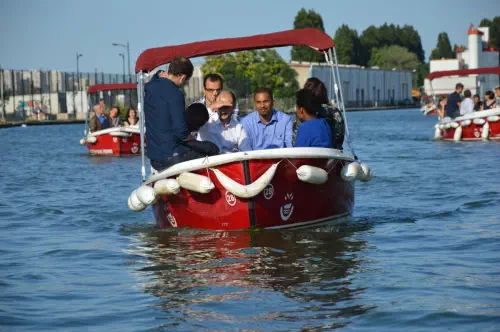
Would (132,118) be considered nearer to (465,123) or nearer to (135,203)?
(465,123)

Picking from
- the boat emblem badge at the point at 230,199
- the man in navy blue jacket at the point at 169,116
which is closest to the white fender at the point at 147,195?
the man in navy blue jacket at the point at 169,116

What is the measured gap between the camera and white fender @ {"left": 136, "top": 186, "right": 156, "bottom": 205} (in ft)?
36.0

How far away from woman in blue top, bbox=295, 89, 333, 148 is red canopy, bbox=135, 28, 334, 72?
1326 millimetres

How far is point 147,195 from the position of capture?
11.0 metres

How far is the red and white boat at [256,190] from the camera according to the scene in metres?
10.2

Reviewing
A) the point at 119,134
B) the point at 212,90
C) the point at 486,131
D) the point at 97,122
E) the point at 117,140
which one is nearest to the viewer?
the point at 212,90

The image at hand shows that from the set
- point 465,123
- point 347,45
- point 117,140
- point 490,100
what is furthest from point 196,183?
point 347,45

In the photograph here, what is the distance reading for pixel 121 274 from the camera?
9125 mm

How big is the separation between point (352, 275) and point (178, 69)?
120 inches

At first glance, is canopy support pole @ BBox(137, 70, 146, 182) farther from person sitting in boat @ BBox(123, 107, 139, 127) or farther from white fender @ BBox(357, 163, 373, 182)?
person sitting in boat @ BBox(123, 107, 139, 127)

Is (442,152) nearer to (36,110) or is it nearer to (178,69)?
(178,69)

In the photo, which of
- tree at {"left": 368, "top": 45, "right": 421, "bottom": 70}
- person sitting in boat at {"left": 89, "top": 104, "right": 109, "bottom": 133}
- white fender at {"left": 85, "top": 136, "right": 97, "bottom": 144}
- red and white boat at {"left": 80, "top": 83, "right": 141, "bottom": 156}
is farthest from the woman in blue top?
tree at {"left": 368, "top": 45, "right": 421, "bottom": 70}

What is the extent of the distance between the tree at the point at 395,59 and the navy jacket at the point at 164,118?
584 ft

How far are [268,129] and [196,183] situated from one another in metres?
1.61
